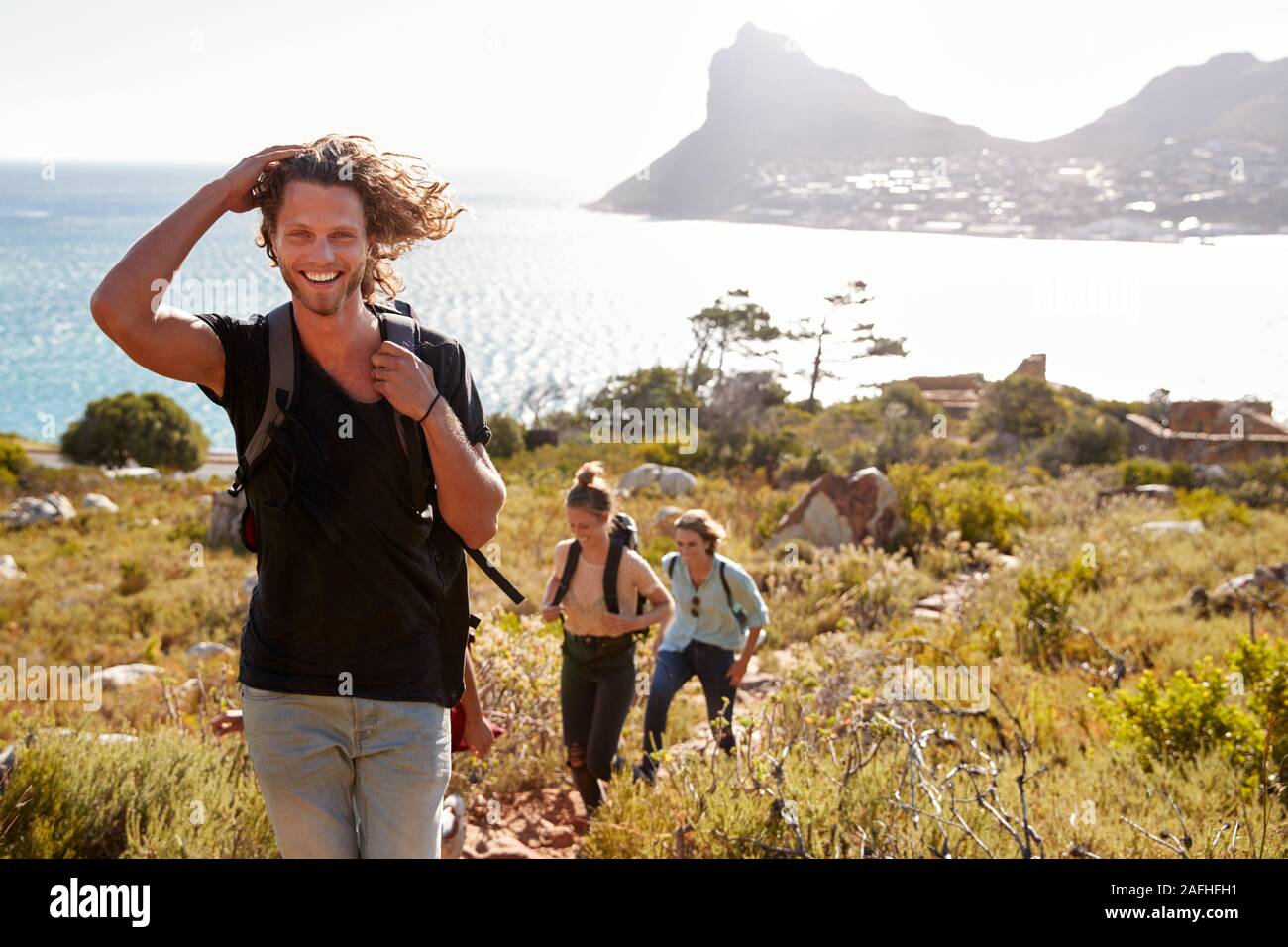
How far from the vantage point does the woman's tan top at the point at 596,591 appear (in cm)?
443

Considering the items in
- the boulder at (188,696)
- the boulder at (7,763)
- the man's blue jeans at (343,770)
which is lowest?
the boulder at (188,696)

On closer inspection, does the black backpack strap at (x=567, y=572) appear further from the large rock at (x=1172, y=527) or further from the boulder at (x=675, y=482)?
the boulder at (x=675, y=482)

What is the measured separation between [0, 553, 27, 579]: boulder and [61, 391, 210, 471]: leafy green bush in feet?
70.2

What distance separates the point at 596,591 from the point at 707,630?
1.01m

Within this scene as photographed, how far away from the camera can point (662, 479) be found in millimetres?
17031

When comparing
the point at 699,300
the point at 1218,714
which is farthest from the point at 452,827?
the point at 699,300

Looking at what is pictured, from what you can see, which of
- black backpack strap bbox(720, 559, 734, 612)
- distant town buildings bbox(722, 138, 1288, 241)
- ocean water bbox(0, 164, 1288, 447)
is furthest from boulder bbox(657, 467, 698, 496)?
distant town buildings bbox(722, 138, 1288, 241)

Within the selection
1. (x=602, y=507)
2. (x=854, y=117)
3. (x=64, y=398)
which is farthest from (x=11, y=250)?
(x=602, y=507)

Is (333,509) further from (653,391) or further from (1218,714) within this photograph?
(653,391)

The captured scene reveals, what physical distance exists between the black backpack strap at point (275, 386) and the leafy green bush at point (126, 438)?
3775 centimetres

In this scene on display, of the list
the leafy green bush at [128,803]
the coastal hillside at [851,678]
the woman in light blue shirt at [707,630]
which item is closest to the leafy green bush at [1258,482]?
the coastal hillside at [851,678]
